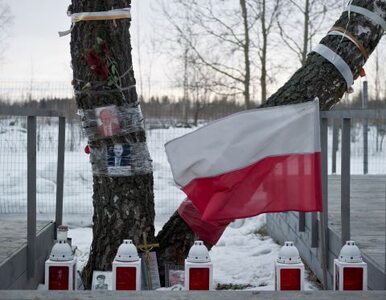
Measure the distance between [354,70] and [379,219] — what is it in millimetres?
1802

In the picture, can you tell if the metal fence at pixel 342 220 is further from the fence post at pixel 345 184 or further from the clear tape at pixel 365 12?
the clear tape at pixel 365 12

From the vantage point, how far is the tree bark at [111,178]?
4.39 metres

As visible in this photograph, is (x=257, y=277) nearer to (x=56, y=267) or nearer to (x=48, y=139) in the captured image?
(x=56, y=267)

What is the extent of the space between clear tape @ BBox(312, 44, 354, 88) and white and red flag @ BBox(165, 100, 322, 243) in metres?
1.37

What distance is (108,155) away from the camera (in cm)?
439

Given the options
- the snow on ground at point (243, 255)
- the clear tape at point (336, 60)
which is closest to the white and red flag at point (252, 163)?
the clear tape at point (336, 60)

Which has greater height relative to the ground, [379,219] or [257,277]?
[379,219]

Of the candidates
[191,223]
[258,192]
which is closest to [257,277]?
[191,223]

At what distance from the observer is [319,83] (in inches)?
184

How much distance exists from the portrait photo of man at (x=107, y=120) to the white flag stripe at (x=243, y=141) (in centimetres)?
101

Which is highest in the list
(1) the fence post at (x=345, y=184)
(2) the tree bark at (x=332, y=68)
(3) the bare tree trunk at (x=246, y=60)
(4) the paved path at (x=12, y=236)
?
(3) the bare tree trunk at (x=246, y=60)

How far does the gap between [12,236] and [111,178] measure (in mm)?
1213

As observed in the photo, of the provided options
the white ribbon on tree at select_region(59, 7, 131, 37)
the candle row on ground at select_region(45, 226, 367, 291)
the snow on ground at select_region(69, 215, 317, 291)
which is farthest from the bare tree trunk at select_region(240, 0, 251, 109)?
the candle row on ground at select_region(45, 226, 367, 291)

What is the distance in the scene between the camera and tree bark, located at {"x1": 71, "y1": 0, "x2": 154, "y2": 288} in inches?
173
